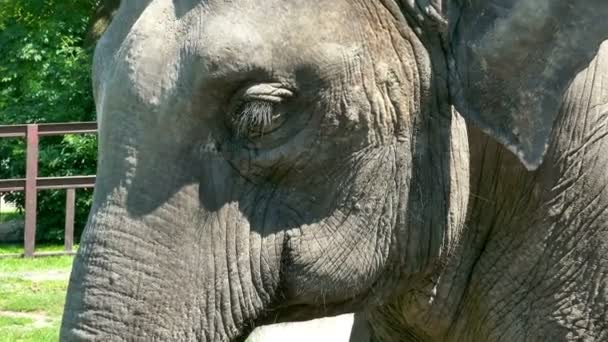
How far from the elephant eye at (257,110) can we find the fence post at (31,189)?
12167mm

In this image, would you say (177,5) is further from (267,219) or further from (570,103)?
(570,103)

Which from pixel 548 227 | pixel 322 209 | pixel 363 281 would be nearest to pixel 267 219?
pixel 322 209

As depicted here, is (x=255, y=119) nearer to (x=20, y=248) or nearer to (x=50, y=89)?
(x=20, y=248)

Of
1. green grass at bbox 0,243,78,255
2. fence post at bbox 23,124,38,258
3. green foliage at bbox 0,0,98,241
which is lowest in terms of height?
green grass at bbox 0,243,78,255

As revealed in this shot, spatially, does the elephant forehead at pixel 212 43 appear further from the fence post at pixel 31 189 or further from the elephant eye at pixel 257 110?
the fence post at pixel 31 189

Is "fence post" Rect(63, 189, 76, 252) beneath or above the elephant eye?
above

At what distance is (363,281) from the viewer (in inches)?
131

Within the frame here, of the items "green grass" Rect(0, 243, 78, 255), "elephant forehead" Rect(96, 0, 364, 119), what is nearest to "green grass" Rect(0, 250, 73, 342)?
"green grass" Rect(0, 243, 78, 255)

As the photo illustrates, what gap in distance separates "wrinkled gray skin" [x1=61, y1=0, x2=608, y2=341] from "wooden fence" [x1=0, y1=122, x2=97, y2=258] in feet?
38.3

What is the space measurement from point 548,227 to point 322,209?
784 mm

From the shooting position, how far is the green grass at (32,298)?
388 inches

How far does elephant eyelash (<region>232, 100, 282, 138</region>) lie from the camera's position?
302 centimetres

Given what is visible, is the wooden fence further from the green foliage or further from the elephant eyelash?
the elephant eyelash

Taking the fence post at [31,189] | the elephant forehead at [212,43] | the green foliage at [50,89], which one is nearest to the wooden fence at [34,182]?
the fence post at [31,189]
